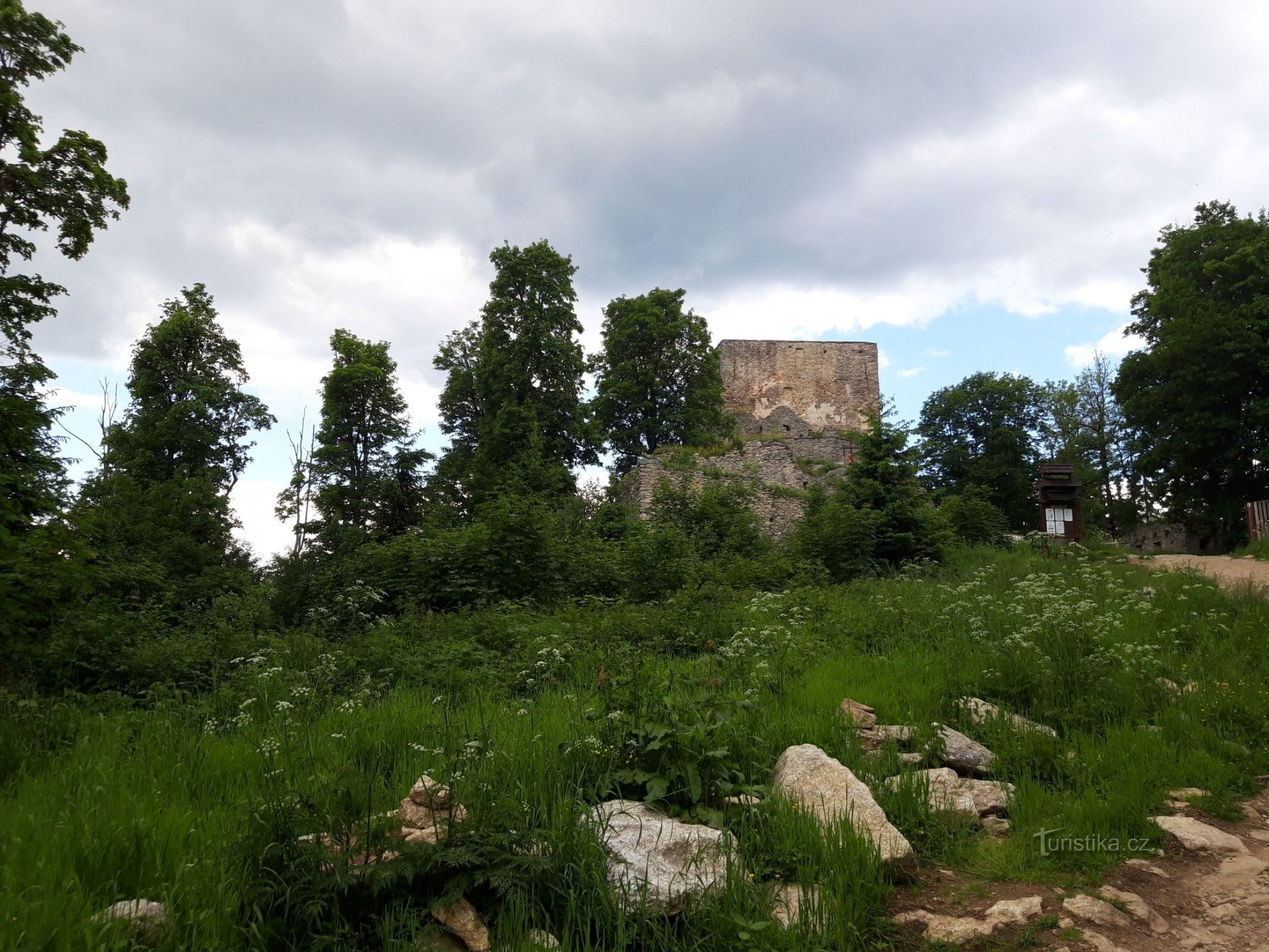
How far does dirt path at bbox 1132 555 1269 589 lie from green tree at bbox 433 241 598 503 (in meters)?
15.6

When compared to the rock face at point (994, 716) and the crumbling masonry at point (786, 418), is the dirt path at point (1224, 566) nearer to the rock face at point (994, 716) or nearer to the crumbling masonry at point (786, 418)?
the rock face at point (994, 716)

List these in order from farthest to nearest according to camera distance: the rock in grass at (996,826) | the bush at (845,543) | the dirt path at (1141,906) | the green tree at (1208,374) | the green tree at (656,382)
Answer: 1. the green tree at (656,382)
2. the green tree at (1208,374)
3. the bush at (845,543)
4. the rock in grass at (996,826)
5. the dirt path at (1141,906)

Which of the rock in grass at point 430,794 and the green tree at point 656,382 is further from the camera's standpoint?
the green tree at point 656,382

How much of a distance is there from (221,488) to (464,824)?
2589 centimetres

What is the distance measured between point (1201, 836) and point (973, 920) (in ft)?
4.93

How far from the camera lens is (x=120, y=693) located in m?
6.26

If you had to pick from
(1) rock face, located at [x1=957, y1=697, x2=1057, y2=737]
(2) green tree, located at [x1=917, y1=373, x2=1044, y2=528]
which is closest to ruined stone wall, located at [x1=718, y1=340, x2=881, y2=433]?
(2) green tree, located at [x1=917, y1=373, x2=1044, y2=528]

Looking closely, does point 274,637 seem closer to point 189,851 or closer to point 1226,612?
point 189,851

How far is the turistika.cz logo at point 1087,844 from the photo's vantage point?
3520mm

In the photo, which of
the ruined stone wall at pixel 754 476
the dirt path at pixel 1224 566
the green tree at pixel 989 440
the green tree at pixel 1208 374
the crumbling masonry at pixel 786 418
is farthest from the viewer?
the green tree at pixel 989 440

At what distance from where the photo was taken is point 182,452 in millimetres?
24359

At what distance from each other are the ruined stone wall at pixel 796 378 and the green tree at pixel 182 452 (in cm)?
2365

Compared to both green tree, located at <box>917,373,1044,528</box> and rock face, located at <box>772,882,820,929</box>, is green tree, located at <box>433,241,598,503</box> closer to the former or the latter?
green tree, located at <box>917,373,1044,528</box>

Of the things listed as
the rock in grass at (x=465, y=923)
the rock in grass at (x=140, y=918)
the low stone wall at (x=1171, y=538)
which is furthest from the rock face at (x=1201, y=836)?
the low stone wall at (x=1171, y=538)
